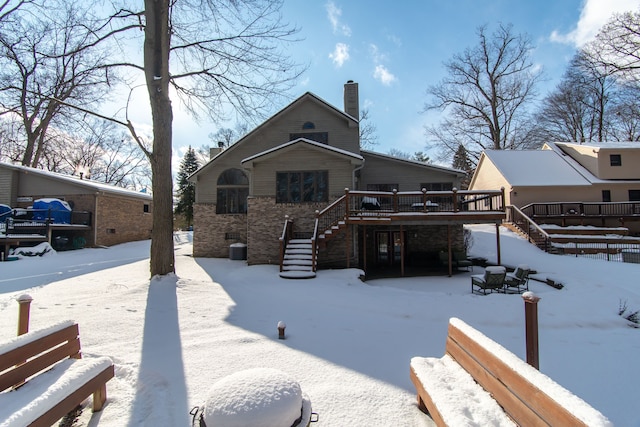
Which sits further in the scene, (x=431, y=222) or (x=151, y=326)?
(x=431, y=222)

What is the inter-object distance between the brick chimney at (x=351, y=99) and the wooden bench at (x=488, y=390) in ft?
52.1

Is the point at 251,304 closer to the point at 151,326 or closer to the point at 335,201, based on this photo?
the point at 151,326

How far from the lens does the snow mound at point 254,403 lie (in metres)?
2.02

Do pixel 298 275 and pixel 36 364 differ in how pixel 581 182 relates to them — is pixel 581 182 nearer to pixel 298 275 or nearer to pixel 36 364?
pixel 298 275

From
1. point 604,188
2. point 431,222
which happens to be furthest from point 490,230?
point 431,222

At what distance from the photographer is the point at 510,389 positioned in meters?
2.26

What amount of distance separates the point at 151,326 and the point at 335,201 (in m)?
8.71

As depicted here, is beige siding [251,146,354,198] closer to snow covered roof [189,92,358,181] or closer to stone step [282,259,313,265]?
snow covered roof [189,92,358,181]

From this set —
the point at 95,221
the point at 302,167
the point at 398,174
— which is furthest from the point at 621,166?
the point at 95,221

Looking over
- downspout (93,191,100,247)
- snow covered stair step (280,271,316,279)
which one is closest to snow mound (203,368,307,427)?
snow covered stair step (280,271,316,279)

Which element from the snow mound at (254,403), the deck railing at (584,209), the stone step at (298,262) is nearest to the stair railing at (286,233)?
the stone step at (298,262)

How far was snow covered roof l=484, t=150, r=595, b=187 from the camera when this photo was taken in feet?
70.7

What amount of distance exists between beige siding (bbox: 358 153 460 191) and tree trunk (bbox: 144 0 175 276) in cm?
988

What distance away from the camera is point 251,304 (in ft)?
24.4
